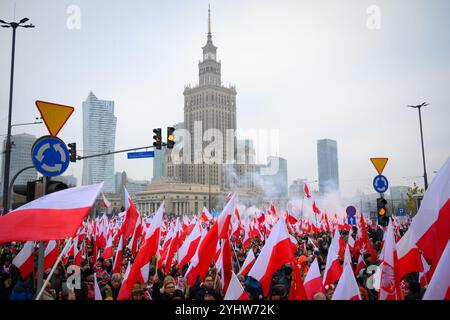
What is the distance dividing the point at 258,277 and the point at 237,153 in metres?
125

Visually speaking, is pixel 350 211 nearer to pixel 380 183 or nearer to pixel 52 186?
pixel 380 183

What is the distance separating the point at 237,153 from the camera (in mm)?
131875

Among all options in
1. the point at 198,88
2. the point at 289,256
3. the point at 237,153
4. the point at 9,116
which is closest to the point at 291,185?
the point at 237,153

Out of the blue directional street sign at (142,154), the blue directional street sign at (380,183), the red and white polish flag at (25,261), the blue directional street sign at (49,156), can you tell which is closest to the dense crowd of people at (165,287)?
the red and white polish flag at (25,261)

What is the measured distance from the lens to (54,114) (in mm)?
5684

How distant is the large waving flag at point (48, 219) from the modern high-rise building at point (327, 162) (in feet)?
389

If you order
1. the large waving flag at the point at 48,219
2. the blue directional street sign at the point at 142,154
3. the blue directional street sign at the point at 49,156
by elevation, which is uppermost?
the blue directional street sign at the point at 142,154

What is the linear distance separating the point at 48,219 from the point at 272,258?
388 cm

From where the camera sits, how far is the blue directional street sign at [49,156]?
555cm

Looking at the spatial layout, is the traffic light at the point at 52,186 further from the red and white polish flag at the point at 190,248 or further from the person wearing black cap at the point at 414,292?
the person wearing black cap at the point at 414,292
